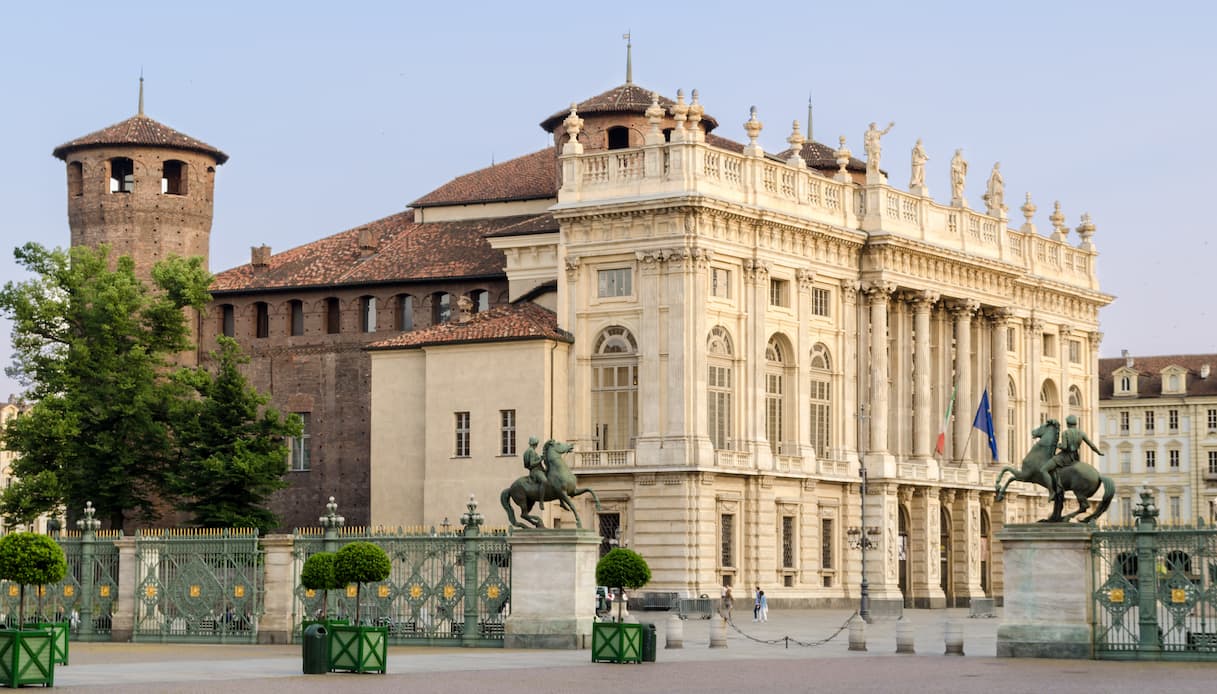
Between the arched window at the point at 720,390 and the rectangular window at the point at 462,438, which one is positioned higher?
the arched window at the point at 720,390

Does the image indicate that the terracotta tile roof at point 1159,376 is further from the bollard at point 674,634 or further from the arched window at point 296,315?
the bollard at point 674,634

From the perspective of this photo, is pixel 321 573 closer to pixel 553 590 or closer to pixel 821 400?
pixel 553 590

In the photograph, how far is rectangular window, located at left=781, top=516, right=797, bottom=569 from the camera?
72.1 metres

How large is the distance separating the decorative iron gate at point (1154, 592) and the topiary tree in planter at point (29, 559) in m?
17.3

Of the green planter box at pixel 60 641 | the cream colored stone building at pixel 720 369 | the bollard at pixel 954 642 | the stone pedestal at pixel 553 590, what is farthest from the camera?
the cream colored stone building at pixel 720 369

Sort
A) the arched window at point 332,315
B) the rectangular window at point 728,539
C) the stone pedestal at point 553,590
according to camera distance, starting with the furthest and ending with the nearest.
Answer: the arched window at point 332,315 < the rectangular window at point 728,539 < the stone pedestal at point 553,590

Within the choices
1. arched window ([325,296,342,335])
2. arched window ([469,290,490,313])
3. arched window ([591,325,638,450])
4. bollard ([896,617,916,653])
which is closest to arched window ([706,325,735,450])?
arched window ([591,325,638,450])

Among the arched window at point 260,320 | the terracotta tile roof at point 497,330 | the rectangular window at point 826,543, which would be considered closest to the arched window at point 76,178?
the arched window at point 260,320

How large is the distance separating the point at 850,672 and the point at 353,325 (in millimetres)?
48881

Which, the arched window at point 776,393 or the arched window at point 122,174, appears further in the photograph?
the arched window at point 122,174

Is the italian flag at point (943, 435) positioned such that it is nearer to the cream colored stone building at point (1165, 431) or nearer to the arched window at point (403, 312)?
the arched window at point (403, 312)

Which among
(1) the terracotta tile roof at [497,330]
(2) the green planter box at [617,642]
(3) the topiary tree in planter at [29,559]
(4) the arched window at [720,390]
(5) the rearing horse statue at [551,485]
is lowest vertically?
(2) the green planter box at [617,642]

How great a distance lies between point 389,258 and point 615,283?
14601mm

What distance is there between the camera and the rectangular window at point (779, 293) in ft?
237
